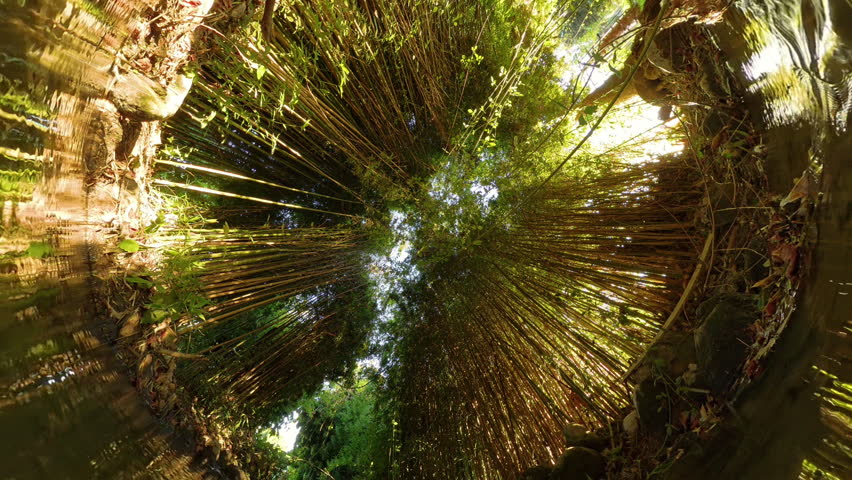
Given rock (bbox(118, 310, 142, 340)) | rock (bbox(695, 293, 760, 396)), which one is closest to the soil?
rock (bbox(695, 293, 760, 396))

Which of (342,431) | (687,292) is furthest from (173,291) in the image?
(342,431)

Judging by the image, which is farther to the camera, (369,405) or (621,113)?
(369,405)

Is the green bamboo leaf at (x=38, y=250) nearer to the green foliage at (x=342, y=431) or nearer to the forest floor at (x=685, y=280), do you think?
the forest floor at (x=685, y=280)

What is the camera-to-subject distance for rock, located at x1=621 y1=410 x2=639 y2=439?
44.0 inches

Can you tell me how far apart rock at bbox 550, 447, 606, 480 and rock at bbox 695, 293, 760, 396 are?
415 mm

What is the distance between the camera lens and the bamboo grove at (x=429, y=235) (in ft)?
5.01

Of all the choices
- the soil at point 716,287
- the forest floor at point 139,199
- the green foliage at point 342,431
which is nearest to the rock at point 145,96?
the forest floor at point 139,199

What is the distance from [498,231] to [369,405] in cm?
126

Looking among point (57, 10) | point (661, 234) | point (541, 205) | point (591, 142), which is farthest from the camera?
point (591, 142)

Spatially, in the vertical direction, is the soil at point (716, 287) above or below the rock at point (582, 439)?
above

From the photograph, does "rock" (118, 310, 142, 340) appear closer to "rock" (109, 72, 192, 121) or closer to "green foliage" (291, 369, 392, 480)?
"rock" (109, 72, 192, 121)

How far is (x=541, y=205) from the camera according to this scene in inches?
76.2

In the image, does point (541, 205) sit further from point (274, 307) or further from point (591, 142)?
point (274, 307)

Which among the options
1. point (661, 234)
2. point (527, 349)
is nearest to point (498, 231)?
point (527, 349)
